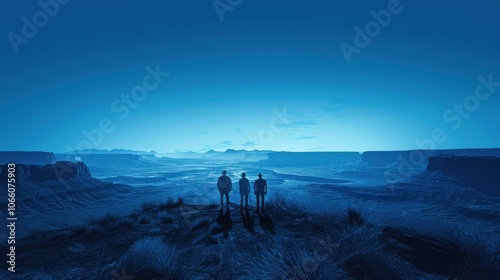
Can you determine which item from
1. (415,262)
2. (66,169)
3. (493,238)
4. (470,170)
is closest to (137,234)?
(415,262)

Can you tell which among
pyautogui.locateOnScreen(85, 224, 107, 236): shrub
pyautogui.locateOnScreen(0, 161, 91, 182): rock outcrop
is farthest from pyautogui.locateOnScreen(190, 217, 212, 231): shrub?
pyautogui.locateOnScreen(0, 161, 91, 182): rock outcrop

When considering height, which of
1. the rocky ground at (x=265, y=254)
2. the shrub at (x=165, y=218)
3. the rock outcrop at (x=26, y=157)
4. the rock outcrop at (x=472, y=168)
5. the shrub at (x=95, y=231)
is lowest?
the rock outcrop at (x=472, y=168)

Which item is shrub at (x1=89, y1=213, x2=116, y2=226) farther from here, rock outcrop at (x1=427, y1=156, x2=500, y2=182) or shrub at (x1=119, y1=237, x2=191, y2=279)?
rock outcrop at (x1=427, y1=156, x2=500, y2=182)

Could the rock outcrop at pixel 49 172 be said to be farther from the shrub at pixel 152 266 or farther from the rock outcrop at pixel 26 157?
the rock outcrop at pixel 26 157

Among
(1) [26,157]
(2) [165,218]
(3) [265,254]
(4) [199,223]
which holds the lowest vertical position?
(2) [165,218]

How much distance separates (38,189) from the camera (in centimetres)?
5150

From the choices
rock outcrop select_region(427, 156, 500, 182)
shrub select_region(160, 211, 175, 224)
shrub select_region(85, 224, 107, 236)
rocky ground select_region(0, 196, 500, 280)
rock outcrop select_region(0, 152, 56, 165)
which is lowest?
rock outcrop select_region(427, 156, 500, 182)

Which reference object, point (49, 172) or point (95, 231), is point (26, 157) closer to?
point (49, 172)

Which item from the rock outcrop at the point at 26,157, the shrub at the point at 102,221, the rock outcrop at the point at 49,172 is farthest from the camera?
the rock outcrop at the point at 26,157

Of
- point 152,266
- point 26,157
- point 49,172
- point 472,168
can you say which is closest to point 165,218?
point 152,266

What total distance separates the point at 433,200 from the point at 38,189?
309 feet

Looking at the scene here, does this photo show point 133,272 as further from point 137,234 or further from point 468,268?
point 468,268

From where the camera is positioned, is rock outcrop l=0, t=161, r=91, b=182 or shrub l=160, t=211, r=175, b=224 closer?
shrub l=160, t=211, r=175, b=224

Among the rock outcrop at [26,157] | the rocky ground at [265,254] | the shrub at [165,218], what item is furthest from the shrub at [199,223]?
the rock outcrop at [26,157]
